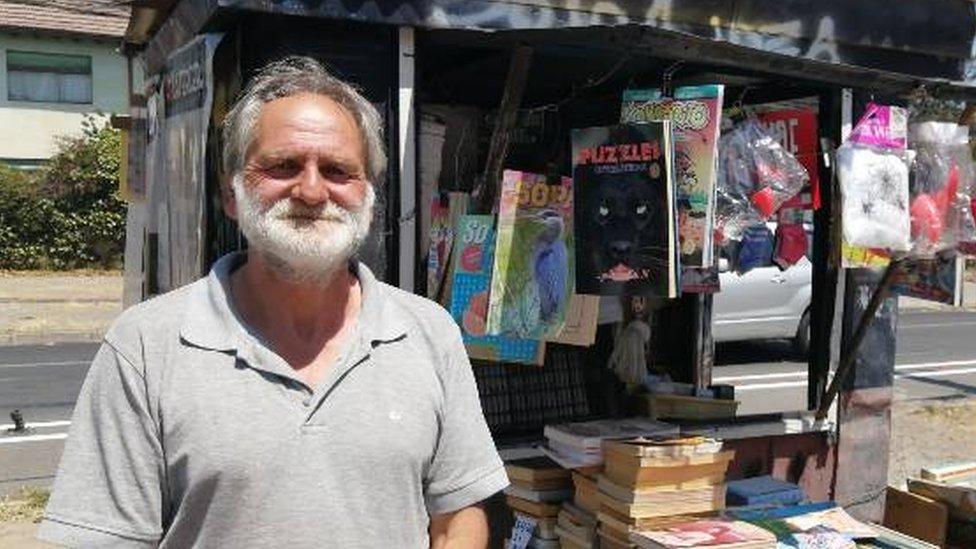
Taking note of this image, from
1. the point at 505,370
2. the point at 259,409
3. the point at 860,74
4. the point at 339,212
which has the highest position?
the point at 860,74

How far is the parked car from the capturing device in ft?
34.2

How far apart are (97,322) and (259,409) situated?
13.4 meters

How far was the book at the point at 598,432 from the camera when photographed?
Result: 370 cm

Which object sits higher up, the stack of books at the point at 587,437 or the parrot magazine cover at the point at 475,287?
the parrot magazine cover at the point at 475,287

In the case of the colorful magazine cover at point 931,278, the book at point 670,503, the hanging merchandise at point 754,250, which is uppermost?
the hanging merchandise at point 754,250

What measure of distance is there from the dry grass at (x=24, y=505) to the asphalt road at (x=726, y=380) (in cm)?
21

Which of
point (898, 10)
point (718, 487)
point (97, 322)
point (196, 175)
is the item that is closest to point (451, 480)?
point (718, 487)

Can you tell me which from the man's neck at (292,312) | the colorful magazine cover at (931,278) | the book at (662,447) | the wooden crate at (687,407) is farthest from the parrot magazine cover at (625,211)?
the wooden crate at (687,407)

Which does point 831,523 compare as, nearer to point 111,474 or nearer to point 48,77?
point 111,474

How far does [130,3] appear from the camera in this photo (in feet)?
14.4

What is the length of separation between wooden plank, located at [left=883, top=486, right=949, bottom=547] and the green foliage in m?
18.4

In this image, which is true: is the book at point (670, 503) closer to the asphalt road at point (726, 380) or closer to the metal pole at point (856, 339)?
the metal pole at point (856, 339)

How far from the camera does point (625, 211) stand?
317 centimetres

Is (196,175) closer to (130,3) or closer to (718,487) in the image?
(130,3)
